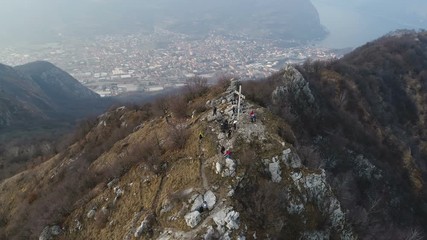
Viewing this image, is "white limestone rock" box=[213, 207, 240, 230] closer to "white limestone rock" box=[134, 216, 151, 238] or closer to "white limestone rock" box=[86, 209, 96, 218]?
"white limestone rock" box=[134, 216, 151, 238]

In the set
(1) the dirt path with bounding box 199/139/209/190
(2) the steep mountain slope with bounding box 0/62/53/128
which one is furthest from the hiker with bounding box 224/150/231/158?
(2) the steep mountain slope with bounding box 0/62/53/128

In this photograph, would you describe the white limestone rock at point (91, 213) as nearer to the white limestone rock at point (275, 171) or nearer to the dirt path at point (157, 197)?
the dirt path at point (157, 197)

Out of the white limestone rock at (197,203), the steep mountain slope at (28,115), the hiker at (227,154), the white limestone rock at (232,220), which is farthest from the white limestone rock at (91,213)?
the steep mountain slope at (28,115)

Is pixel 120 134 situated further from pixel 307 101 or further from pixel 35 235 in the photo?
pixel 307 101

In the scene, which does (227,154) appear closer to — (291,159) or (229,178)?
(229,178)

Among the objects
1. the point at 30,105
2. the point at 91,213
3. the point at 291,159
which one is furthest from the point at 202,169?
the point at 30,105

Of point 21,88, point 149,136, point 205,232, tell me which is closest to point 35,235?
point 149,136
